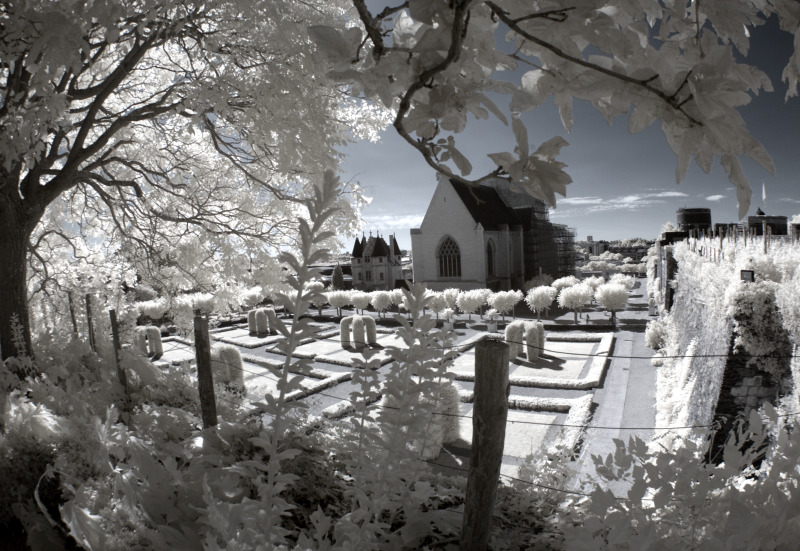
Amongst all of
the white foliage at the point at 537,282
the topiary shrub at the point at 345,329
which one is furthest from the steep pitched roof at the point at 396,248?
the topiary shrub at the point at 345,329

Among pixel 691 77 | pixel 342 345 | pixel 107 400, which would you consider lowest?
pixel 342 345

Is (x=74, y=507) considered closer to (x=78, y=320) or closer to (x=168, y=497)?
(x=168, y=497)

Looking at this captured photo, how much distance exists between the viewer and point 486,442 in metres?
2.05

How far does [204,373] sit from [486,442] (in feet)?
8.97

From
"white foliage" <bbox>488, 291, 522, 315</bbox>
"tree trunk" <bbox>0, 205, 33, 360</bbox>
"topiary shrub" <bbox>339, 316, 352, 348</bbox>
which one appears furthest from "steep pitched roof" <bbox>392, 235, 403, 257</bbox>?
"tree trunk" <bbox>0, 205, 33, 360</bbox>

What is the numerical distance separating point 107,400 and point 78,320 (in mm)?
5398

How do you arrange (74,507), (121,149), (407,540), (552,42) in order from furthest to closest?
(121,149) → (74,507) → (407,540) → (552,42)

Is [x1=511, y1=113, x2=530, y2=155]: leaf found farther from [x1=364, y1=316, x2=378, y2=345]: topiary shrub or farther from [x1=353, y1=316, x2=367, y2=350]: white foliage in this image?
[x1=364, y1=316, x2=378, y2=345]: topiary shrub

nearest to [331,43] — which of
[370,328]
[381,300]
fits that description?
[370,328]

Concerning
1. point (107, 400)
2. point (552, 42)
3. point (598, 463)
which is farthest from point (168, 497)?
point (107, 400)

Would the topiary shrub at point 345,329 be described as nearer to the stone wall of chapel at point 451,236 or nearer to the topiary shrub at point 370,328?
the topiary shrub at point 370,328

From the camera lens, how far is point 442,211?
3594 centimetres

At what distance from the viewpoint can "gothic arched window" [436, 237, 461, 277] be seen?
3603 cm

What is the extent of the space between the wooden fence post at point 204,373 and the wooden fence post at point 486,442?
8.70 ft
